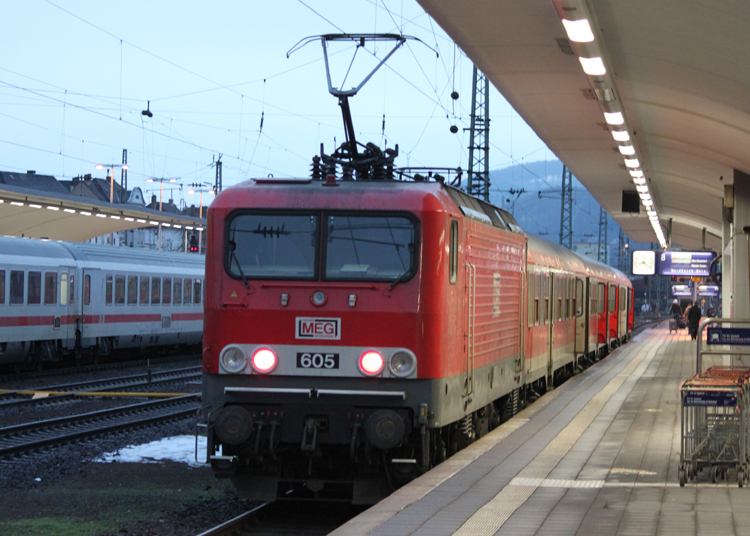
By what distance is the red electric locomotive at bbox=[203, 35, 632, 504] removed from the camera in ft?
27.6

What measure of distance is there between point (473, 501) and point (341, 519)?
197 centimetres

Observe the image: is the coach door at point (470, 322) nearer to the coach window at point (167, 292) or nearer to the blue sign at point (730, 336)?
the blue sign at point (730, 336)

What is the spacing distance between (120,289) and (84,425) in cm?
1284

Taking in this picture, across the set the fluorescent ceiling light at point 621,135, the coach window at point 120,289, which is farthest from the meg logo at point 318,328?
the coach window at point 120,289

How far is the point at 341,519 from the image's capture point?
8992 millimetres

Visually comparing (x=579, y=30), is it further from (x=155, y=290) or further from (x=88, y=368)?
(x=155, y=290)

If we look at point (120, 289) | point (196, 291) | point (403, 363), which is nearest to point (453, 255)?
point (403, 363)

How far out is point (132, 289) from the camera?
27.7 m

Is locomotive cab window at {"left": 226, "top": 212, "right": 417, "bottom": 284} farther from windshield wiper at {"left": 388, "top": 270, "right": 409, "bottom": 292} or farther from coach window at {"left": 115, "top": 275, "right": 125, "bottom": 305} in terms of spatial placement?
coach window at {"left": 115, "top": 275, "right": 125, "bottom": 305}

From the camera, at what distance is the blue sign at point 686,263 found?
22.5m

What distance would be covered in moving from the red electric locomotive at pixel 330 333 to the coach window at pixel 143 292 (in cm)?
1952

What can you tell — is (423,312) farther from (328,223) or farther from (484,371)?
(484,371)

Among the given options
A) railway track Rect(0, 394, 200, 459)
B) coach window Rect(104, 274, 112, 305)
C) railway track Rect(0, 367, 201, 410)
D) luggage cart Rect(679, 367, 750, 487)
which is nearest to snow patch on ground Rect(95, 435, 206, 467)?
railway track Rect(0, 394, 200, 459)

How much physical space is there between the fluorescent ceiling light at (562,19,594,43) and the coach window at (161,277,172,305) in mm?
22496
